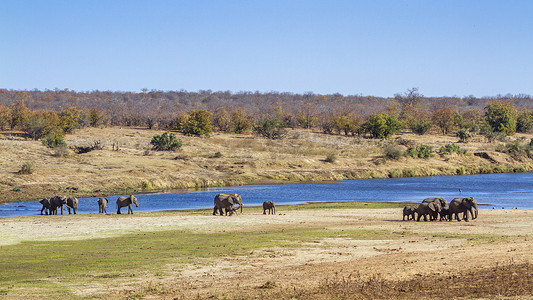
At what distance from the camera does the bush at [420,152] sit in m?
88.6

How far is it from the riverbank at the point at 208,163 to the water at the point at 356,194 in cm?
427

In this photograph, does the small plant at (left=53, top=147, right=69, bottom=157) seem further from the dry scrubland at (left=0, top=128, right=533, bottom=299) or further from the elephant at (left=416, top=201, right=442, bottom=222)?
the elephant at (left=416, top=201, right=442, bottom=222)

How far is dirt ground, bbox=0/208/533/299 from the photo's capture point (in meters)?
18.1

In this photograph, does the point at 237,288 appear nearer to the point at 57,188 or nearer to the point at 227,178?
the point at 57,188

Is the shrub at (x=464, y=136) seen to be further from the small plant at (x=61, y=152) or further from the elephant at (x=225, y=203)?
the elephant at (x=225, y=203)

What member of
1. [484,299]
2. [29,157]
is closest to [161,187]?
[29,157]

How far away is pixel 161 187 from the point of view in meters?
61.8

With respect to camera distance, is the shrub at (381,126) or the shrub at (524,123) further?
the shrub at (524,123)

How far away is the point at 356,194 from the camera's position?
57.6 m

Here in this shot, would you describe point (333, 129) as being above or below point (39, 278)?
above

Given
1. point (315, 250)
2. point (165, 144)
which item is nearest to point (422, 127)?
point (165, 144)

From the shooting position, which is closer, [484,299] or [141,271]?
[484,299]

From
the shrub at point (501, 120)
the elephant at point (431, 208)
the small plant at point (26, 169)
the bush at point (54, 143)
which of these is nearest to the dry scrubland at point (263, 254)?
the elephant at point (431, 208)

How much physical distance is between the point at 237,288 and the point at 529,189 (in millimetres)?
51231
